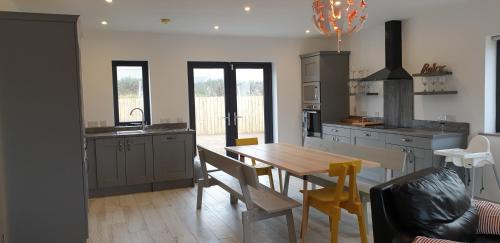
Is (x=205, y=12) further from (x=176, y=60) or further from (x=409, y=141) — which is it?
(x=409, y=141)

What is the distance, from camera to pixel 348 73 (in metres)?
7.08

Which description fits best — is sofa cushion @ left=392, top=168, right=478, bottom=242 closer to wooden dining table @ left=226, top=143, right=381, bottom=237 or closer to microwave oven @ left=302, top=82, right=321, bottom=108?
wooden dining table @ left=226, top=143, right=381, bottom=237

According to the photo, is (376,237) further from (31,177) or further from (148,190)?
(148,190)

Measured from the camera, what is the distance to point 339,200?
10.5ft

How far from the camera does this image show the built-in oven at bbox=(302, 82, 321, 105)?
22.7 feet

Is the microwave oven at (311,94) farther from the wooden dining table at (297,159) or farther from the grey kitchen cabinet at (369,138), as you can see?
the wooden dining table at (297,159)

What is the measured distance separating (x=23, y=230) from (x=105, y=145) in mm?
2195

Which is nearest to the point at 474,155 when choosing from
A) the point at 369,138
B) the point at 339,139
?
the point at 369,138

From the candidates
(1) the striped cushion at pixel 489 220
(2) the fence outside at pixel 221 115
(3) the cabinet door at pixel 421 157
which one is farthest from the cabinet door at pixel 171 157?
(1) the striped cushion at pixel 489 220

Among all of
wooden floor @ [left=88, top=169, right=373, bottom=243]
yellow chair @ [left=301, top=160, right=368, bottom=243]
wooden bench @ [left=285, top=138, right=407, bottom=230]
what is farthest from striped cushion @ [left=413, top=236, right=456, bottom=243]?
wooden floor @ [left=88, top=169, right=373, bottom=243]

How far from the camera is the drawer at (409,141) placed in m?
4.87

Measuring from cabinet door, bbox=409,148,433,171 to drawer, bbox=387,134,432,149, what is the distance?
0.18ft

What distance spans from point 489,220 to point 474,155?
2.05 meters

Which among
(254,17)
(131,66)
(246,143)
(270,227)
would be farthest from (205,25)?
(270,227)
